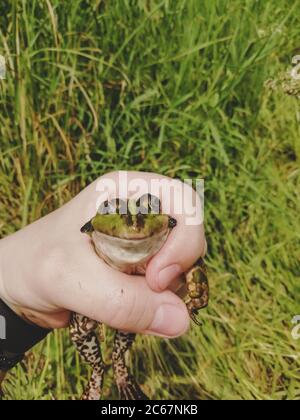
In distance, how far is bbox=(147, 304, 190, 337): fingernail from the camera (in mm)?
1109

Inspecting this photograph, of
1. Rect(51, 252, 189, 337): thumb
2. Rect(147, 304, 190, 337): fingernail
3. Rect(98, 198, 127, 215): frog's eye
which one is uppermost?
Rect(98, 198, 127, 215): frog's eye

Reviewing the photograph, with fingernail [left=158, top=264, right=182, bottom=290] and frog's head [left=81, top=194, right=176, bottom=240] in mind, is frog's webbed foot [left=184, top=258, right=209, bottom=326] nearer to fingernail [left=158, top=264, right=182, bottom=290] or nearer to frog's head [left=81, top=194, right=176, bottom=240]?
fingernail [left=158, top=264, right=182, bottom=290]

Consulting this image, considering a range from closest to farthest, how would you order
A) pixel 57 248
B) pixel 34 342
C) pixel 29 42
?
pixel 57 248, pixel 34 342, pixel 29 42

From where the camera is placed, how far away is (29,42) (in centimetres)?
161

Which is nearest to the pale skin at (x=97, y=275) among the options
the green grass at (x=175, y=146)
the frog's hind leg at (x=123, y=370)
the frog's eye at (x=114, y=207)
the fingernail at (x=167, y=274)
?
the fingernail at (x=167, y=274)

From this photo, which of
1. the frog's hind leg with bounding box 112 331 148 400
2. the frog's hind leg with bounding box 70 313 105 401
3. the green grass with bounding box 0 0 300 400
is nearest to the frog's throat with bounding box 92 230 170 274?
the frog's hind leg with bounding box 70 313 105 401

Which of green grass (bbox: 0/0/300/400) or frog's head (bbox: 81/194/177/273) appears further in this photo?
green grass (bbox: 0/0/300/400)

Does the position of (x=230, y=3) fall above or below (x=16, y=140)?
above

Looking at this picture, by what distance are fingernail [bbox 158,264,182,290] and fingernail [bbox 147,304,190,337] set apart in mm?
63

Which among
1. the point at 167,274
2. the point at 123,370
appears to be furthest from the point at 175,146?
the point at 167,274

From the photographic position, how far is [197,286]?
1088mm
